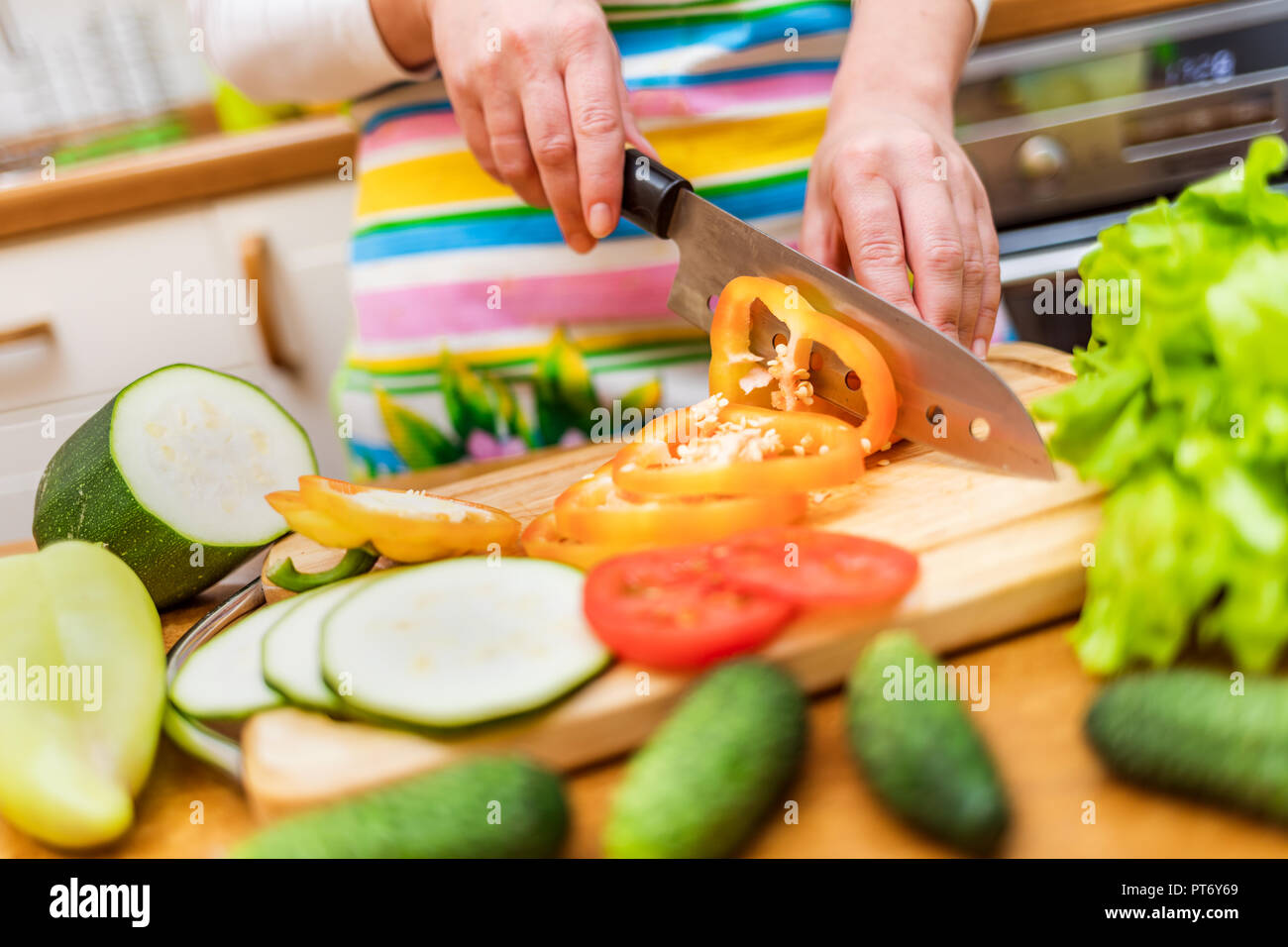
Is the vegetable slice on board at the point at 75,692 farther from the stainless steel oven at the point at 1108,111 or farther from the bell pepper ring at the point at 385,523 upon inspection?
the stainless steel oven at the point at 1108,111

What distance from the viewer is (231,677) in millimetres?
823

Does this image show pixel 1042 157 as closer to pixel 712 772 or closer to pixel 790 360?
pixel 790 360

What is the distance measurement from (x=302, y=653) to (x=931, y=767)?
0.49m

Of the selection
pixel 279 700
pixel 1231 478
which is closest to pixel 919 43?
pixel 1231 478

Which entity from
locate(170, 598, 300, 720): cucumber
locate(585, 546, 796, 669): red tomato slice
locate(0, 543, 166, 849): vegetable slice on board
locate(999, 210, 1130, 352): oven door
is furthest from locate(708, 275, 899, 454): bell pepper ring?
locate(999, 210, 1130, 352): oven door

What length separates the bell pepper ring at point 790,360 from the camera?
1053 mm

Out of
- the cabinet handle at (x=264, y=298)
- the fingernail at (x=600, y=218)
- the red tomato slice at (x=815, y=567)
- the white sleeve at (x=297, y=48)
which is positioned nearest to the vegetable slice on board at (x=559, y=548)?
the red tomato slice at (x=815, y=567)

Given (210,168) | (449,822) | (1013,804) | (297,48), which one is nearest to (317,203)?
(210,168)

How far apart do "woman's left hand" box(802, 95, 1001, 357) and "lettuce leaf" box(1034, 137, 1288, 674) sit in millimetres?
290

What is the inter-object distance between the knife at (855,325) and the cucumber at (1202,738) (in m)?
0.36

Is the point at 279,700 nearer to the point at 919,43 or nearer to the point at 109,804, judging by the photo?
the point at 109,804

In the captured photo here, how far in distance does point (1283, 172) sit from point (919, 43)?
4.00 feet

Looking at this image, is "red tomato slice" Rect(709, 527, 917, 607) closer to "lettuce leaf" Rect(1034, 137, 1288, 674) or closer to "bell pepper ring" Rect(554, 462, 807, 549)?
"bell pepper ring" Rect(554, 462, 807, 549)

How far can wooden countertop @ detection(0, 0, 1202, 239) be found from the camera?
2105mm
